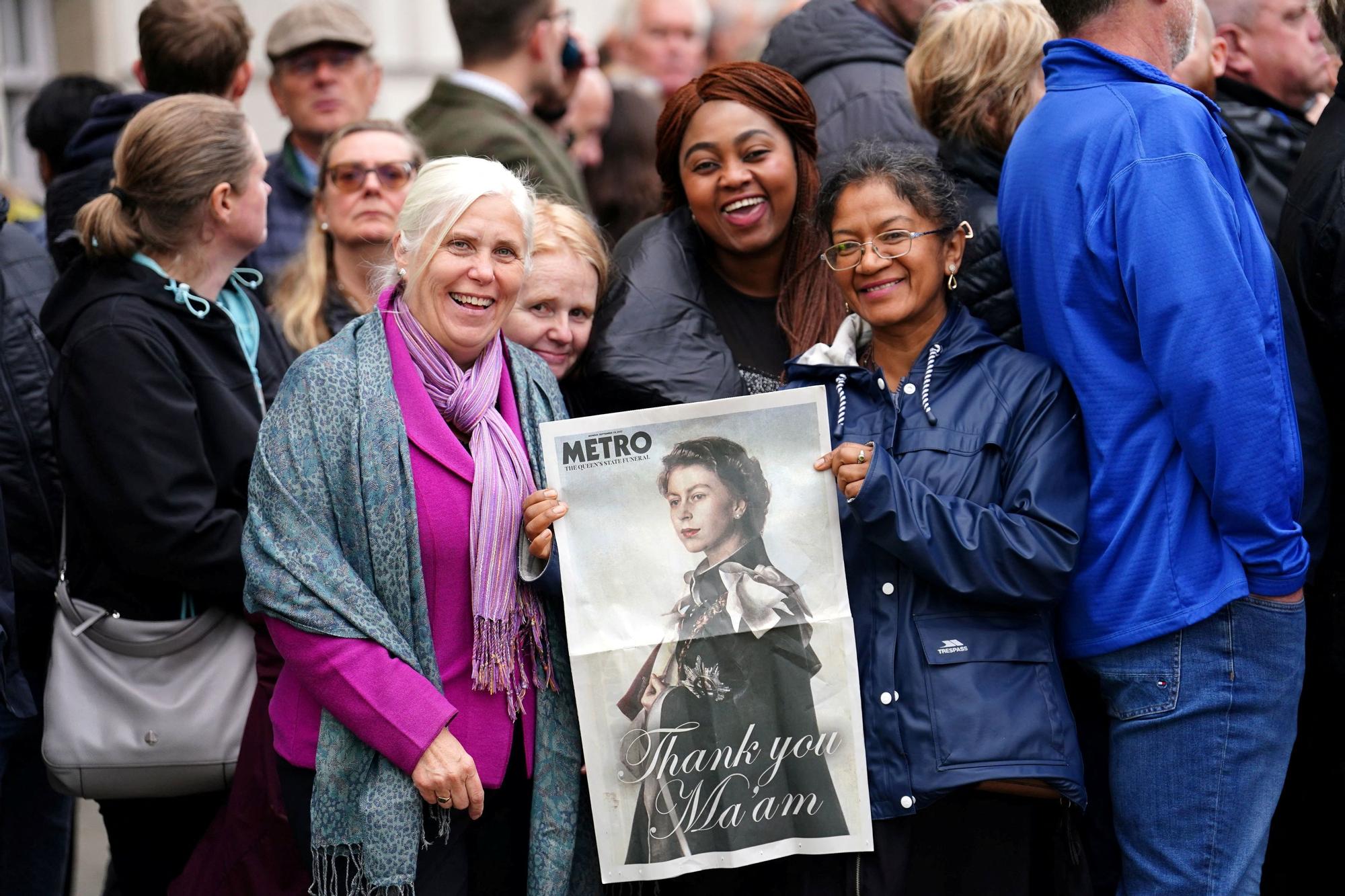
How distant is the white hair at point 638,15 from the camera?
8242 mm

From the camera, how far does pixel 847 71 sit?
430cm

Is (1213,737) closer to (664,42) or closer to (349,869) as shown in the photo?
(349,869)

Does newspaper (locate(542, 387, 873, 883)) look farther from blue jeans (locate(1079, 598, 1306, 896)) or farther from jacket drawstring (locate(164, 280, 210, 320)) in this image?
jacket drawstring (locate(164, 280, 210, 320))

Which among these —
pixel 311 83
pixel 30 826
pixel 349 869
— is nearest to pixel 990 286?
pixel 349 869

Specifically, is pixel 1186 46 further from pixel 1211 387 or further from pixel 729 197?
pixel 729 197

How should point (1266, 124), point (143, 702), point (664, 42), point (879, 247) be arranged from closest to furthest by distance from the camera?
1. point (879, 247)
2. point (143, 702)
3. point (1266, 124)
4. point (664, 42)

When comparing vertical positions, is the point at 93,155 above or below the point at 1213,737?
above

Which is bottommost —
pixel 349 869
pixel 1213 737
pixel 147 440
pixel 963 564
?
pixel 349 869

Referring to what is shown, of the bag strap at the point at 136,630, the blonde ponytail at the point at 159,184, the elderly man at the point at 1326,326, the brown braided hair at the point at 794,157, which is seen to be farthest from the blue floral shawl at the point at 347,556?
the elderly man at the point at 1326,326

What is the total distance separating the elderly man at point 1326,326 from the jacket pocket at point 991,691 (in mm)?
881

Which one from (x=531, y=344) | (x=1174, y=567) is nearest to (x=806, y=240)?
(x=531, y=344)

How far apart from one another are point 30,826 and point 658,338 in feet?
7.27

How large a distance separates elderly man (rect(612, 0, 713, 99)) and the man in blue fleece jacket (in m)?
5.37

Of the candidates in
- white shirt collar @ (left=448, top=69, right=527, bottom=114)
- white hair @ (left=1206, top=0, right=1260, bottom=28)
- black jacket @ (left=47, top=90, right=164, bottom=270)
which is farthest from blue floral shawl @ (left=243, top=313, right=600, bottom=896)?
white hair @ (left=1206, top=0, right=1260, bottom=28)
